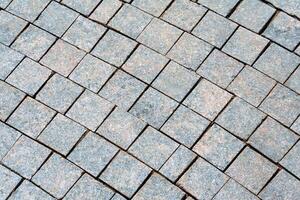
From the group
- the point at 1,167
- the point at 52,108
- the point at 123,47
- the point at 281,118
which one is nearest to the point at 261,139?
the point at 281,118

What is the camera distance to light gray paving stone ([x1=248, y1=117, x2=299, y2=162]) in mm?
4133

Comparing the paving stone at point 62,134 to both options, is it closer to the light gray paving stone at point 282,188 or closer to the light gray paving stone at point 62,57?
the light gray paving stone at point 62,57

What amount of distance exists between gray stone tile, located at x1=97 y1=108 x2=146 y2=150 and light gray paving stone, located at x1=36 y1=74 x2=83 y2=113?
1.17 ft

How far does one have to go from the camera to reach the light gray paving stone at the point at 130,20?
465 cm

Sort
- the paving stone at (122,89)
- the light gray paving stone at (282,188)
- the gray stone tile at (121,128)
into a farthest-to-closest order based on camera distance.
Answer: the paving stone at (122,89) → the gray stone tile at (121,128) → the light gray paving stone at (282,188)

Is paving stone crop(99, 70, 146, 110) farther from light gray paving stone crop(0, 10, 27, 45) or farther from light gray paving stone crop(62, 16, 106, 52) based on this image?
light gray paving stone crop(0, 10, 27, 45)

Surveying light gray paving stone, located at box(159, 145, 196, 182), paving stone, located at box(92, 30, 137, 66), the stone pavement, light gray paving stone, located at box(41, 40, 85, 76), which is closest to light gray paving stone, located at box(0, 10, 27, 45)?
the stone pavement

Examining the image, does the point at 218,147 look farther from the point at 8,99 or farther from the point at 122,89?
the point at 8,99

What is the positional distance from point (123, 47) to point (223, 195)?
1.48 m

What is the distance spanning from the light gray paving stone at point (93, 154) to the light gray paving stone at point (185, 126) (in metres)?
0.46

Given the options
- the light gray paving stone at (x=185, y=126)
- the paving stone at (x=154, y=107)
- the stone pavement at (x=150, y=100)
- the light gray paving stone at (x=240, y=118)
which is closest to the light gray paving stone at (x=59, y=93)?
the stone pavement at (x=150, y=100)

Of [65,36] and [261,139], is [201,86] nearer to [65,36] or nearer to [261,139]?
[261,139]

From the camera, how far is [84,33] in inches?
184

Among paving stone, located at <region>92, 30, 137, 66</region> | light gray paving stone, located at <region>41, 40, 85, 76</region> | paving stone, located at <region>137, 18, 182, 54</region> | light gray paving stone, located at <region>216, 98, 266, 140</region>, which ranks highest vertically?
paving stone, located at <region>137, 18, 182, 54</region>
